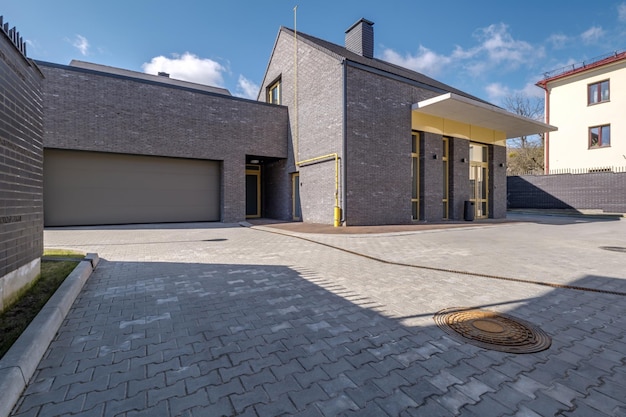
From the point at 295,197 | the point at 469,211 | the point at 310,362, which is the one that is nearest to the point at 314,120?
the point at 295,197

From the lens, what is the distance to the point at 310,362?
229 centimetres

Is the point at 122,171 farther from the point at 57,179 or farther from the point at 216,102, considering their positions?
the point at 216,102

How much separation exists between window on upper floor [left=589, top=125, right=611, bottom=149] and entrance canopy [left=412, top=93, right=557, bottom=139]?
9.77 metres

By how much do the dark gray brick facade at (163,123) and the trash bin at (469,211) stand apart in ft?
29.2

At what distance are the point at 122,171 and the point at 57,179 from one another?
215 cm

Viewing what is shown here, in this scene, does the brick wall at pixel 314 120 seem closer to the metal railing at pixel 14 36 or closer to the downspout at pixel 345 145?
the downspout at pixel 345 145

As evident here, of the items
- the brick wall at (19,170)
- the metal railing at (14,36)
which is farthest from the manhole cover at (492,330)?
the metal railing at (14,36)

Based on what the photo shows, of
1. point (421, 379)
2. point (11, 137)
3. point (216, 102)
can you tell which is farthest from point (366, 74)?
point (421, 379)

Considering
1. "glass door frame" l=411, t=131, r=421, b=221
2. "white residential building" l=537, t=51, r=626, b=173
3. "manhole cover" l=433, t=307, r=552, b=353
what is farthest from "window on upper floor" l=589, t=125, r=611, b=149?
"manhole cover" l=433, t=307, r=552, b=353

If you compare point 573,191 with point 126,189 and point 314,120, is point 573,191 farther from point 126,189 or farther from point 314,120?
point 126,189

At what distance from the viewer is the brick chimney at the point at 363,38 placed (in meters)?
16.2

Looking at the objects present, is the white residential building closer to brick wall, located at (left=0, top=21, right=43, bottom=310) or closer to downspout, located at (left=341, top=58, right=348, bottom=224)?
downspout, located at (left=341, top=58, right=348, bottom=224)

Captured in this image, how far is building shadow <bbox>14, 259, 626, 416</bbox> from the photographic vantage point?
1.82 meters

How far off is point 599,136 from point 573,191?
17.9 feet
